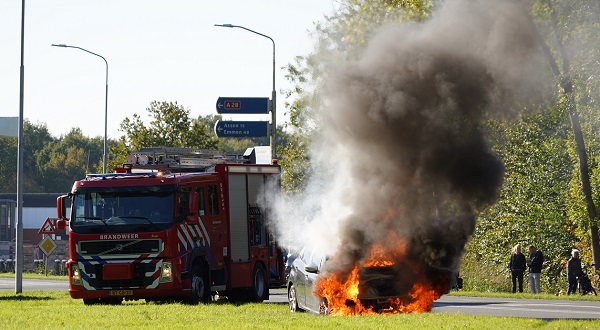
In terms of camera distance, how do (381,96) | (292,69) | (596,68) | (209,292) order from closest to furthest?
(381,96), (209,292), (596,68), (292,69)

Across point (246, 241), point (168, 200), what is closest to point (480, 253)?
point (246, 241)

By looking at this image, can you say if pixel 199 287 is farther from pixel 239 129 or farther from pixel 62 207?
pixel 239 129

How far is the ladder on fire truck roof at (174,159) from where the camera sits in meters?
26.6

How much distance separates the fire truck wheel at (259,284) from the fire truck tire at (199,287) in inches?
68.3

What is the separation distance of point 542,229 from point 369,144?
26.1 m

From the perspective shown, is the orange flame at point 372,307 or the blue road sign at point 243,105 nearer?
the orange flame at point 372,307

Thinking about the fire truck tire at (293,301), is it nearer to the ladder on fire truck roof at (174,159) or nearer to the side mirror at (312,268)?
the side mirror at (312,268)

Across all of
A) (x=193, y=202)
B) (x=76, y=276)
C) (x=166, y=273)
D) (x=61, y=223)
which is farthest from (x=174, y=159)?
(x=76, y=276)

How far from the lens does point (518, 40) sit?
20.5 metres

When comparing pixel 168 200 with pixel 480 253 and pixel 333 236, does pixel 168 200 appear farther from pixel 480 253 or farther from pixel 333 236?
pixel 480 253

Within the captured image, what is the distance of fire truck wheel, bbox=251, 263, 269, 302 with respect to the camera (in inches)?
1057

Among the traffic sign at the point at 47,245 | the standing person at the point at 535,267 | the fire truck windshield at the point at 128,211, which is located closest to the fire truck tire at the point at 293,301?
the fire truck windshield at the point at 128,211

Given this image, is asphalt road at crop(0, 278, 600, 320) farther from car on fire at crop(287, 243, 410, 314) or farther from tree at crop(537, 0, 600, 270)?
tree at crop(537, 0, 600, 270)

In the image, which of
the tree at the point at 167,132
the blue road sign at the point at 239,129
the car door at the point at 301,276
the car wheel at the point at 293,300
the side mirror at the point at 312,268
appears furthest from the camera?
the tree at the point at 167,132
